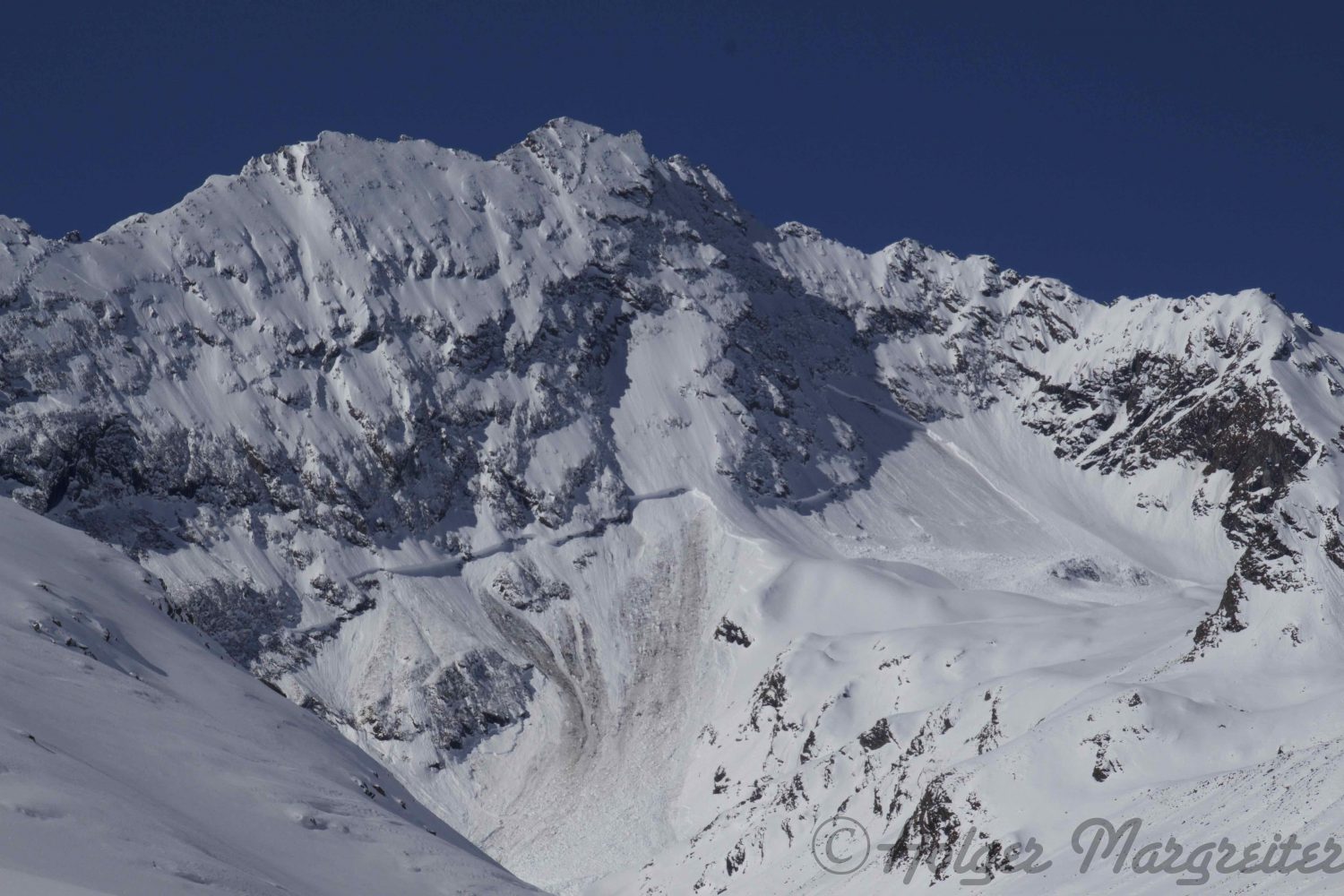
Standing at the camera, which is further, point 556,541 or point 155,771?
point 556,541

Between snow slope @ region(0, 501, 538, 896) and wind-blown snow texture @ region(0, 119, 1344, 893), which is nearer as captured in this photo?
snow slope @ region(0, 501, 538, 896)

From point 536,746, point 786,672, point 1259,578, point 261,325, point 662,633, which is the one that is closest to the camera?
point 1259,578

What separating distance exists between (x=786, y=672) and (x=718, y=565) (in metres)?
31.6

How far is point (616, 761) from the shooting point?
489 ft

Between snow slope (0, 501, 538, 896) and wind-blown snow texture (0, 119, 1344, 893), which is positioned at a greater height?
wind-blown snow texture (0, 119, 1344, 893)

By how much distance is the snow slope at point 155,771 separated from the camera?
135 feet

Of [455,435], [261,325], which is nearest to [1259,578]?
[455,435]

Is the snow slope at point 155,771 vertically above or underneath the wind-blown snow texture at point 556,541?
underneath

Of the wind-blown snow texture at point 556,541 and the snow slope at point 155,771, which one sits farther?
the wind-blown snow texture at point 556,541

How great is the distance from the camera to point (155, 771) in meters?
53.3

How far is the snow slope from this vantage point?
4103 centimetres

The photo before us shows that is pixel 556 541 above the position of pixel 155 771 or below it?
above

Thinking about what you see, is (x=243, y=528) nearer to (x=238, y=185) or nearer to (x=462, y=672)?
(x=462, y=672)

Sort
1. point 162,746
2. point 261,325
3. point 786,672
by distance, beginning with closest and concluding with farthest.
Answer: point 162,746
point 786,672
point 261,325
